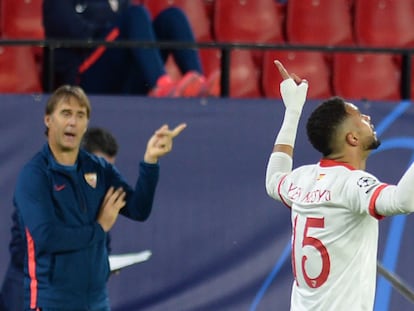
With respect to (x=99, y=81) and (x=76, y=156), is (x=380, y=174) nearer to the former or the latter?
(x=99, y=81)

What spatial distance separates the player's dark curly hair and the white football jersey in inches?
2.9

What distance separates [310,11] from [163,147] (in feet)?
11.6

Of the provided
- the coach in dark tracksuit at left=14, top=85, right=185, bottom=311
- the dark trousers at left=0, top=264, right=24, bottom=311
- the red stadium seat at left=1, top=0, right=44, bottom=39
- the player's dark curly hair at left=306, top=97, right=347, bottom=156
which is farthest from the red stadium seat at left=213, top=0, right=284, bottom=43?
the player's dark curly hair at left=306, top=97, right=347, bottom=156

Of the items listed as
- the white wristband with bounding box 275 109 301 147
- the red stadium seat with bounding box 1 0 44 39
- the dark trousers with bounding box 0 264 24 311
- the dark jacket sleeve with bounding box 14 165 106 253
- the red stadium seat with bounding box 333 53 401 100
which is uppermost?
the red stadium seat with bounding box 1 0 44 39

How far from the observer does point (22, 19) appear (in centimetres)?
830

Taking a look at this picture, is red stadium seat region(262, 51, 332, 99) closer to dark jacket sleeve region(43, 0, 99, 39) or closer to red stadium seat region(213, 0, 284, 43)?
red stadium seat region(213, 0, 284, 43)

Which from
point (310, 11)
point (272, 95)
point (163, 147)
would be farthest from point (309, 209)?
point (310, 11)

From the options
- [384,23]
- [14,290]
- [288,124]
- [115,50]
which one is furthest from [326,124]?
[384,23]

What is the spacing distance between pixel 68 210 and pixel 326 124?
129 centimetres

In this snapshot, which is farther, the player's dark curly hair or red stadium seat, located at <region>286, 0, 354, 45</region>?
red stadium seat, located at <region>286, 0, 354, 45</region>

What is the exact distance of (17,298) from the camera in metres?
6.19

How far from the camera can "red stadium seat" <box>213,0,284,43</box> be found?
868 centimetres

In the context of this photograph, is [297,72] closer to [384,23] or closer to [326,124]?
[384,23]

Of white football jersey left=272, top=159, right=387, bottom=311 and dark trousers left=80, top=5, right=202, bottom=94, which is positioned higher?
dark trousers left=80, top=5, right=202, bottom=94
